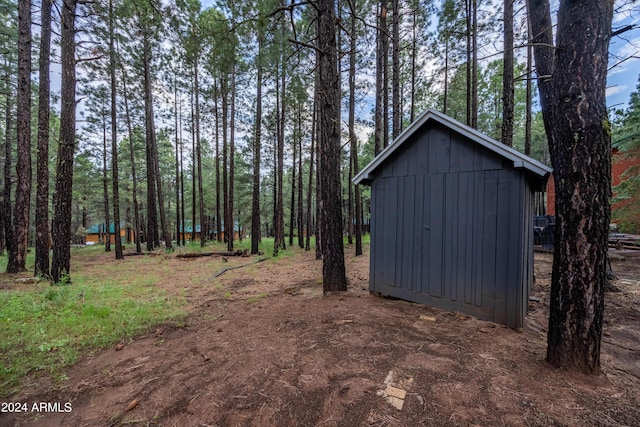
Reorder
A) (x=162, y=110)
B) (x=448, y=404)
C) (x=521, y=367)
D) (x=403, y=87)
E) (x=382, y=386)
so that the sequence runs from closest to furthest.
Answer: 1. (x=448, y=404)
2. (x=382, y=386)
3. (x=521, y=367)
4. (x=403, y=87)
5. (x=162, y=110)

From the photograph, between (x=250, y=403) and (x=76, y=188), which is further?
(x=76, y=188)

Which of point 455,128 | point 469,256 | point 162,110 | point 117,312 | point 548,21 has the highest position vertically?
point 162,110

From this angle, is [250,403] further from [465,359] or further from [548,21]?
[548,21]

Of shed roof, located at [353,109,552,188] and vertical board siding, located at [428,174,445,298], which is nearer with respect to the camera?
shed roof, located at [353,109,552,188]

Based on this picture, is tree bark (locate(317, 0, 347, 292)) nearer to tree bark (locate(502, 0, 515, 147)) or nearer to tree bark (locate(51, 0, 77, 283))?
tree bark (locate(502, 0, 515, 147))

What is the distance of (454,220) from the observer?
4.14 meters

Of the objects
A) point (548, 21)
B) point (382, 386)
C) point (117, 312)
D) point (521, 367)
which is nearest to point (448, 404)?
point (382, 386)

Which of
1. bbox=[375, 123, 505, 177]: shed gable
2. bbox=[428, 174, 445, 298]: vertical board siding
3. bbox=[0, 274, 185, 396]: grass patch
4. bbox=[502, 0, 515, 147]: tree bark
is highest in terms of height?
bbox=[502, 0, 515, 147]: tree bark

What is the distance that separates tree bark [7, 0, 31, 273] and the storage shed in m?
9.74

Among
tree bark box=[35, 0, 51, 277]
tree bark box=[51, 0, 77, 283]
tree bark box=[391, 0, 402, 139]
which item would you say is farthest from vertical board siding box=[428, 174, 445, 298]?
tree bark box=[35, 0, 51, 277]

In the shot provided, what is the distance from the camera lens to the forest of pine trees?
4863 mm

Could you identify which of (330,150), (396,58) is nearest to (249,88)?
(396,58)

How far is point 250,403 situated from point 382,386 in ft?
3.71

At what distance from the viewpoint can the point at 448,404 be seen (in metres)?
1.99
